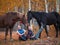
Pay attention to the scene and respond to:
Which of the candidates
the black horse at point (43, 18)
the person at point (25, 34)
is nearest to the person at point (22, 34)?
the person at point (25, 34)

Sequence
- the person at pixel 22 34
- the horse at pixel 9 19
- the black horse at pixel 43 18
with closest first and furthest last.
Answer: the person at pixel 22 34, the horse at pixel 9 19, the black horse at pixel 43 18

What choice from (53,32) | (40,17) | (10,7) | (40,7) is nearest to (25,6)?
(40,7)

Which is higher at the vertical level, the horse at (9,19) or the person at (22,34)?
the horse at (9,19)

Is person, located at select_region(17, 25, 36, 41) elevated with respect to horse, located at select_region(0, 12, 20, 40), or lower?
lower

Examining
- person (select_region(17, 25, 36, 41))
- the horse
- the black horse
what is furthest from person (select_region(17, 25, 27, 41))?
the black horse

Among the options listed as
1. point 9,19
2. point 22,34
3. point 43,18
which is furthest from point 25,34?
point 43,18

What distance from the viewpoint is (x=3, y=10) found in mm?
20766

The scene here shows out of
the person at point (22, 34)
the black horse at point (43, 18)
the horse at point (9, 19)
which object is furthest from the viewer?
the black horse at point (43, 18)

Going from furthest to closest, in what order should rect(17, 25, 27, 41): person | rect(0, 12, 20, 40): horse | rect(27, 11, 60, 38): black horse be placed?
rect(27, 11, 60, 38): black horse
rect(0, 12, 20, 40): horse
rect(17, 25, 27, 41): person

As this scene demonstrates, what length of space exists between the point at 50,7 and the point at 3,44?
16.9 meters

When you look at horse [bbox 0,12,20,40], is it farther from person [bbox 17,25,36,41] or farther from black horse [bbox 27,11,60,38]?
black horse [bbox 27,11,60,38]

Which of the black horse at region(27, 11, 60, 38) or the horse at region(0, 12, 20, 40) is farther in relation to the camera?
the black horse at region(27, 11, 60, 38)

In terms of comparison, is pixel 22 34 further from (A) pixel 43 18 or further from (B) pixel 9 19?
(A) pixel 43 18

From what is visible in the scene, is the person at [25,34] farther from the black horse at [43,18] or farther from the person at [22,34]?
the black horse at [43,18]
